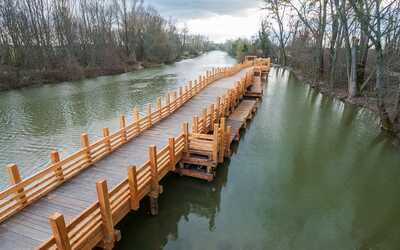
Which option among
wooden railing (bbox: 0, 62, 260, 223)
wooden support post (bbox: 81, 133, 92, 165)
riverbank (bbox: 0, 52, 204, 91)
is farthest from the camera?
riverbank (bbox: 0, 52, 204, 91)

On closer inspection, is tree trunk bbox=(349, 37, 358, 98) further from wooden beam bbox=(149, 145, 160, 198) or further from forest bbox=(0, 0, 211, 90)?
forest bbox=(0, 0, 211, 90)

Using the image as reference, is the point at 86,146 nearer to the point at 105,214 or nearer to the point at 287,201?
the point at 105,214

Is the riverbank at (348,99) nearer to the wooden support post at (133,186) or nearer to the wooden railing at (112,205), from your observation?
the wooden railing at (112,205)

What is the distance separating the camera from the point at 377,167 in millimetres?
9695

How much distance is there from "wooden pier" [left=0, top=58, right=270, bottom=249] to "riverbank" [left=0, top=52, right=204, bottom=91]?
23.4m

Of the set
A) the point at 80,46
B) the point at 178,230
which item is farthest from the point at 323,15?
the point at 80,46

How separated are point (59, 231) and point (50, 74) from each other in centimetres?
3146

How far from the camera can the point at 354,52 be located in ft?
60.5

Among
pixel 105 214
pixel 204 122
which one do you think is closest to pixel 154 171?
pixel 105 214

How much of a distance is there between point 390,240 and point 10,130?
1831 cm

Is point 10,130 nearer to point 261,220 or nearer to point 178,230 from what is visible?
point 178,230

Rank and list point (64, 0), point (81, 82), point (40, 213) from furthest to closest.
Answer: point (64, 0)
point (81, 82)
point (40, 213)

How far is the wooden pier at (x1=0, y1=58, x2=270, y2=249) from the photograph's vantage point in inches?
174

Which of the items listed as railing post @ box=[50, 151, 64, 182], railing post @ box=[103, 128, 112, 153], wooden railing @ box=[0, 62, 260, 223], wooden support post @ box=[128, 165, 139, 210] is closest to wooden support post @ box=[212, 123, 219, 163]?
wooden support post @ box=[128, 165, 139, 210]
